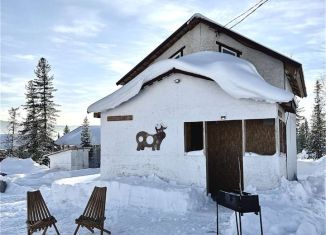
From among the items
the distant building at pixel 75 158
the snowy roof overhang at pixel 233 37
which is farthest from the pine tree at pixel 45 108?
the snowy roof overhang at pixel 233 37

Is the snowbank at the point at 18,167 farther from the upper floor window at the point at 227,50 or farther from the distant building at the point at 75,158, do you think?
the upper floor window at the point at 227,50

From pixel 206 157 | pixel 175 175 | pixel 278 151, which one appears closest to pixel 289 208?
pixel 278 151

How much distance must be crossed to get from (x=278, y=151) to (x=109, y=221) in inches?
218

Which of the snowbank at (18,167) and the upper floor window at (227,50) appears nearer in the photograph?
the upper floor window at (227,50)

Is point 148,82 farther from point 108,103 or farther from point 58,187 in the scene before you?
point 58,187

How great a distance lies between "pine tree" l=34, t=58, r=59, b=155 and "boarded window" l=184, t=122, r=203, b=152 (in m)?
30.1

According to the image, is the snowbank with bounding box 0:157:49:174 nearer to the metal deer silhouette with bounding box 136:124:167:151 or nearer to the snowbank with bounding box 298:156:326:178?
the metal deer silhouette with bounding box 136:124:167:151

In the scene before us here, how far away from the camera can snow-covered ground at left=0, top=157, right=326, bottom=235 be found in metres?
7.78

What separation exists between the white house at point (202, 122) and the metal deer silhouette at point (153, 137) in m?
0.04

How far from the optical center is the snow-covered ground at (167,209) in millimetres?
7777

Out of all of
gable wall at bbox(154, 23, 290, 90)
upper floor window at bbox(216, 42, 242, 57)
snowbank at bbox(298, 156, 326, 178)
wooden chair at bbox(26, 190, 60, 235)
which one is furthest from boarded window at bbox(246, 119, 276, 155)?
snowbank at bbox(298, 156, 326, 178)

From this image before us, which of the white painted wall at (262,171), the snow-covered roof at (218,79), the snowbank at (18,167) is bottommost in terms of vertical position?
the snowbank at (18,167)

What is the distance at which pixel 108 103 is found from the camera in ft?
42.0

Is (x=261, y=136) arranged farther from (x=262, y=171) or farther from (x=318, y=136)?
(x=318, y=136)
